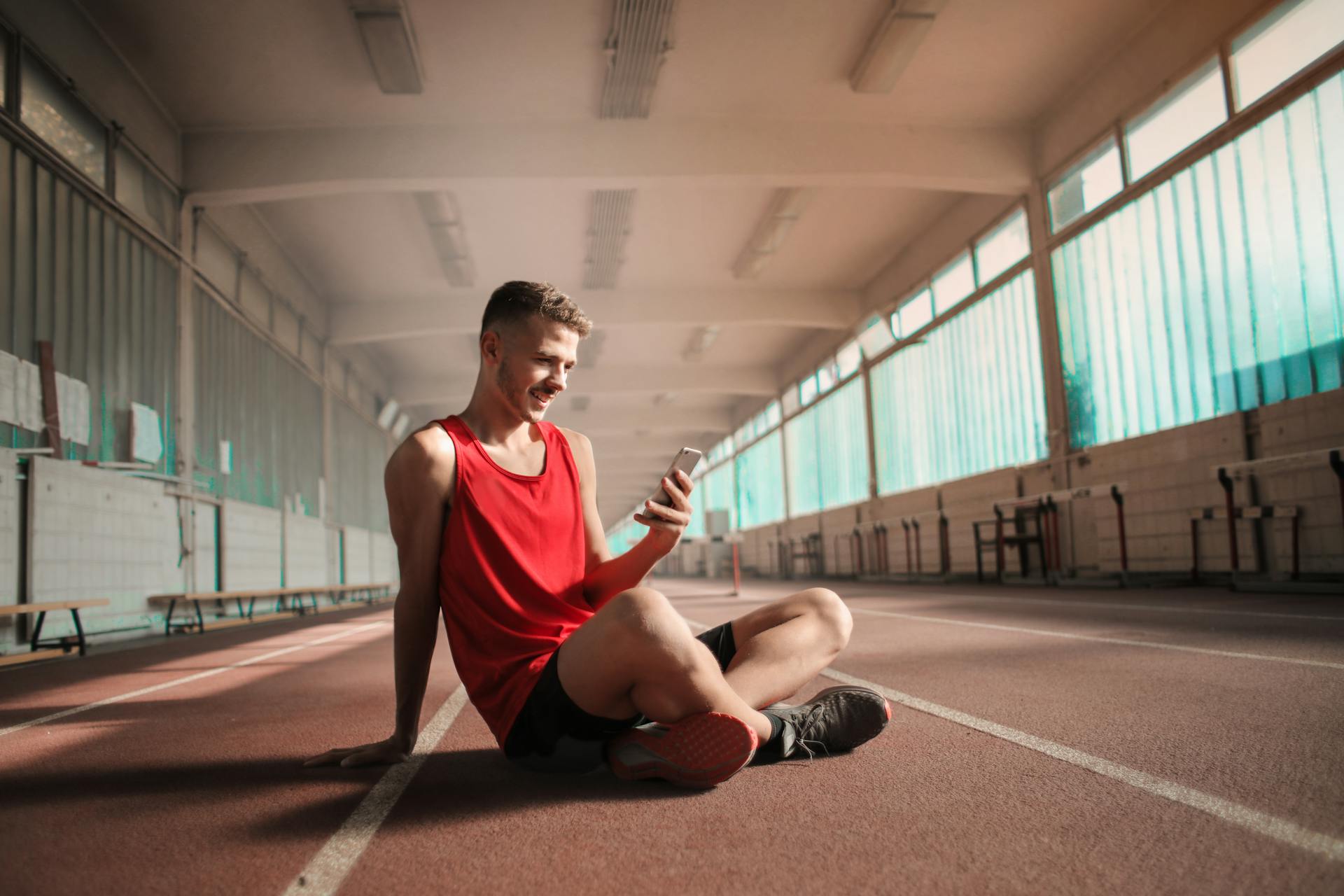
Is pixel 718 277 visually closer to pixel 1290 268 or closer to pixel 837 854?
pixel 1290 268

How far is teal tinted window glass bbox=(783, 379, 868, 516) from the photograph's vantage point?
17531mm

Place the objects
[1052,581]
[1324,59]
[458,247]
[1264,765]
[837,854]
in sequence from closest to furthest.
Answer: [837,854] < [1264,765] < [1324,59] < [1052,581] < [458,247]

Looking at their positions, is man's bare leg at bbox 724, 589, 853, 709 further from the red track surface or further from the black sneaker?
the red track surface

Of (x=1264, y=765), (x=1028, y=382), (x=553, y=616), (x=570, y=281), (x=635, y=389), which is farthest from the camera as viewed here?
(x=635, y=389)

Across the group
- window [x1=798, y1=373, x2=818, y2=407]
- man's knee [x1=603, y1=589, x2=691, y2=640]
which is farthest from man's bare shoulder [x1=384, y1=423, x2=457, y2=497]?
window [x1=798, y1=373, x2=818, y2=407]

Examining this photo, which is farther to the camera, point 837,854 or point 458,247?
point 458,247

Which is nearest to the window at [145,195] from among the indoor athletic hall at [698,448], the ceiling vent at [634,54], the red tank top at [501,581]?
the indoor athletic hall at [698,448]

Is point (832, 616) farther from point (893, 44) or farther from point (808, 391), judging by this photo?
point (808, 391)

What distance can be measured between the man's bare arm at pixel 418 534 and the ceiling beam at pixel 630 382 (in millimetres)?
17475

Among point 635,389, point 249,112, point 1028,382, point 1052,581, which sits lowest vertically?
point 1052,581

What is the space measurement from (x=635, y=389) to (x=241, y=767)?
17812mm

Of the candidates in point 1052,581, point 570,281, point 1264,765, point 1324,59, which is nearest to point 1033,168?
point 1324,59

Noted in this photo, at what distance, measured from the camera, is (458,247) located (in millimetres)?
12867

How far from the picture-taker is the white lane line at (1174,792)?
1399 millimetres
